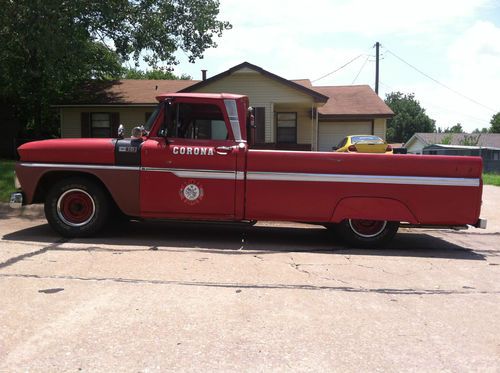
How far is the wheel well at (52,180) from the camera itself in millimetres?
7344

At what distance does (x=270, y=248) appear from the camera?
711 cm

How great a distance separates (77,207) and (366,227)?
447cm

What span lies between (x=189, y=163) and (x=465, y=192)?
399 centimetres

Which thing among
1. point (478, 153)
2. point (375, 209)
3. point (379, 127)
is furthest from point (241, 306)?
point (478, 153)

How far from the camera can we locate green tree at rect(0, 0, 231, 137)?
50.6 ft

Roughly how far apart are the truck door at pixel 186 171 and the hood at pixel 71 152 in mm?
606

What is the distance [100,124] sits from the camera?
22.0 meters

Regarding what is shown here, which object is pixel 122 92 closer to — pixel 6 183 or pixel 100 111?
pixel 100 111

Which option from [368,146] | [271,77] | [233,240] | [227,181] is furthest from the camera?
[271,77]

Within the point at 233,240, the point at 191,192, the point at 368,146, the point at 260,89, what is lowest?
the point at 233,240

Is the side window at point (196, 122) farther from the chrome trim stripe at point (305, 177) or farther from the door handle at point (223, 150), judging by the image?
the chrome trim stripe at point (305, 177)

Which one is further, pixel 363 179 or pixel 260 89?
pixel 260 89

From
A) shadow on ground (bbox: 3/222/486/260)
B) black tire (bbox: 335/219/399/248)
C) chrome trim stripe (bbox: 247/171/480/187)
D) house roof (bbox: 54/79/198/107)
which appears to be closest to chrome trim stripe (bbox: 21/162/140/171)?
shadow on ground (bbox: 3/222/486/260)

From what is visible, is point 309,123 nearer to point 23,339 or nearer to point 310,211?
point 310,211
